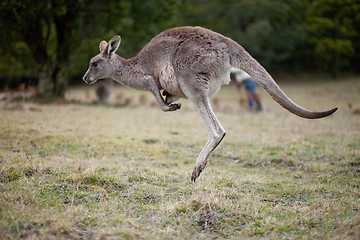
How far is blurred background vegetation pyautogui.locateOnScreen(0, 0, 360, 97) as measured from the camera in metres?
12.0

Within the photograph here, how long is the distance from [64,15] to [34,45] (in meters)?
1.54

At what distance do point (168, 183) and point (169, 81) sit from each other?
1.49 m

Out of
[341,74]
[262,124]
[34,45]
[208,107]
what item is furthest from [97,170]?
[341,74]

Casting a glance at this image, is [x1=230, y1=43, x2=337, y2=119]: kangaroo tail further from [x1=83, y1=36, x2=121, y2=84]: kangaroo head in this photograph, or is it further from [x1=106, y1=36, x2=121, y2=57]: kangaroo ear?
[x1=83, y1=36, x2=121, y2=84]: kangaroo head

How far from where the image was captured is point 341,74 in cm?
2933

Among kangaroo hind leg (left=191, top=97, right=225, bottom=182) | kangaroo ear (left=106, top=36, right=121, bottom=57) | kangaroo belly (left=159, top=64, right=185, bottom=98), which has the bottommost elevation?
kangaroo hind leg (left=191, top=97, right=225, bottom=182)

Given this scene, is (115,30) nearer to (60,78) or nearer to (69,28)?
(69,28)

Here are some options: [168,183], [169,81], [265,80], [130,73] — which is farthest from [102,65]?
[265,80]

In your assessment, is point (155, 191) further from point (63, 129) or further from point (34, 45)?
point (34, 45)

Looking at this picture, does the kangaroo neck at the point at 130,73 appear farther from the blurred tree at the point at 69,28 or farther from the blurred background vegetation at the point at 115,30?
the blurred tree at the point at 69,28

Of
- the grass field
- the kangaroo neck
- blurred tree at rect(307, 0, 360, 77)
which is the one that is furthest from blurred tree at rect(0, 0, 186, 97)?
blurred tree at rect(307, 0, 360, 77)

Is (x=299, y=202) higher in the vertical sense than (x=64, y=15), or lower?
lower

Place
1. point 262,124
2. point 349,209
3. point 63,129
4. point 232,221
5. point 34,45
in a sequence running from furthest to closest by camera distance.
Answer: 1. point 34,45
2. point 262,124
3. point 63,129
4. point 349,209
5. point 232,221

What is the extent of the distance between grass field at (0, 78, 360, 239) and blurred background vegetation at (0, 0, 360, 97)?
4163 millimetres
